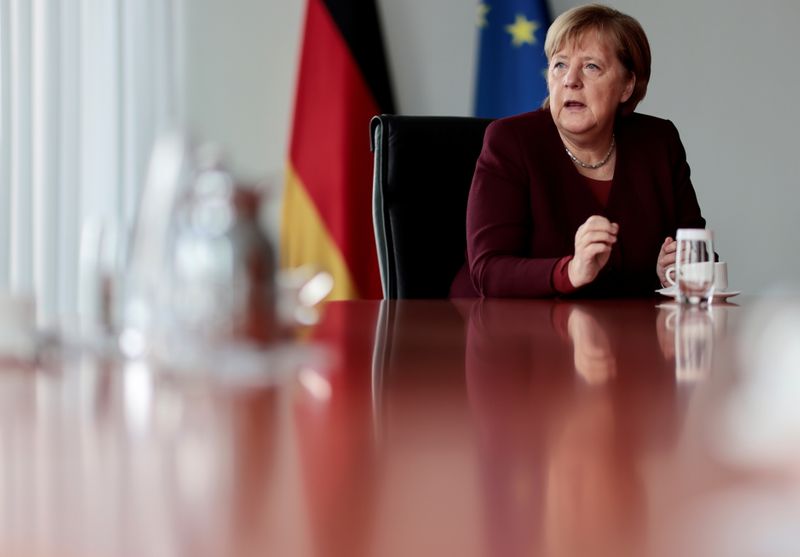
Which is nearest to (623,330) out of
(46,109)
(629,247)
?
(629,247)

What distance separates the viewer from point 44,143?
3.06 meters

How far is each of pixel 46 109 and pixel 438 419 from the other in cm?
287

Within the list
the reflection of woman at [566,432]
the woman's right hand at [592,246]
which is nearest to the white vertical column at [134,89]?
the woman's right hand at [592,246]

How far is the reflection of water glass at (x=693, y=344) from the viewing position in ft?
2.29

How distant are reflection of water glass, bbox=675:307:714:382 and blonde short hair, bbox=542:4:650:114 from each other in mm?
1134

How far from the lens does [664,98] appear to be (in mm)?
3918

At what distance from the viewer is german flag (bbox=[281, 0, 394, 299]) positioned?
3.59 metres

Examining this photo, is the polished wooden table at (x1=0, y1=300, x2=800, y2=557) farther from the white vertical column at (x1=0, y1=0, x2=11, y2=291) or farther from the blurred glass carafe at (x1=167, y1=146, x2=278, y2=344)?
the white vertical column at (x1=0, y1=0, x2=11, y2=291)

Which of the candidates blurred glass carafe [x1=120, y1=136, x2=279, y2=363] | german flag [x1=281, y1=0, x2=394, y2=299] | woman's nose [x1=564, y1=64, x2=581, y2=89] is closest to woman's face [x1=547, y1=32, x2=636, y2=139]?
woman's nose [x1=564, y1=64, x2=581, y2=89]

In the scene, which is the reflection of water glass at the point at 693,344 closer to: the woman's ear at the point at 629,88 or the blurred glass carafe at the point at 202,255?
the blurred glass carafe at the point at 202,255

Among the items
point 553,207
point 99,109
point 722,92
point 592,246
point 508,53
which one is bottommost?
point 592,246

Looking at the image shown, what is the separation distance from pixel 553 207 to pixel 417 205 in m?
0.31

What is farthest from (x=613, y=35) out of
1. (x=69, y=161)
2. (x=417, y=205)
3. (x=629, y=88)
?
(x=69, y=161)

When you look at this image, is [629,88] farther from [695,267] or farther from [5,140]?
[5,140]
